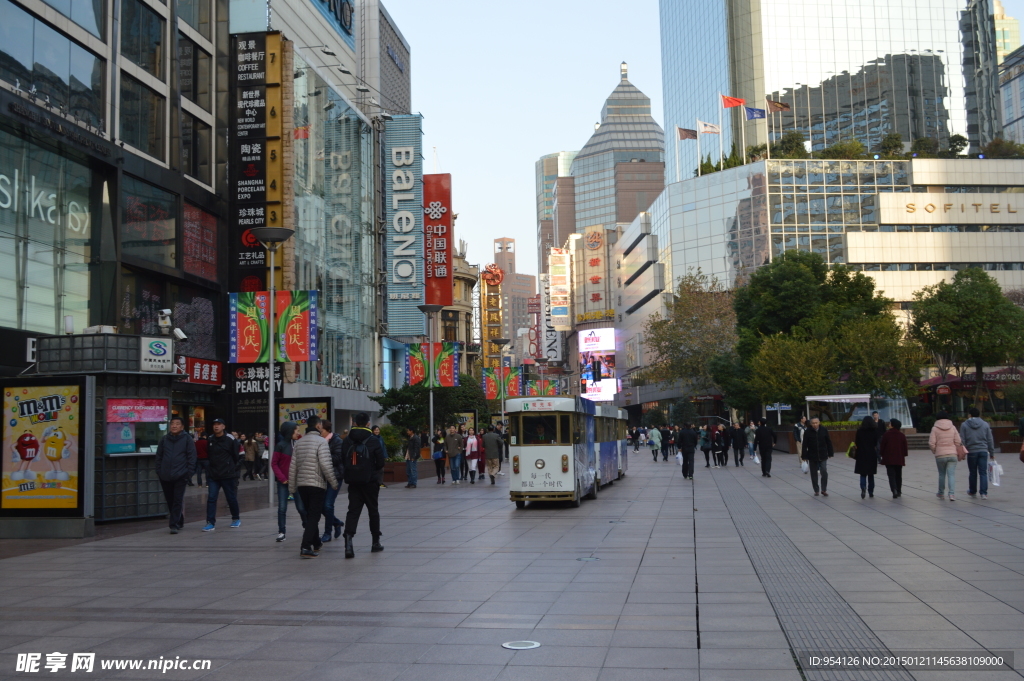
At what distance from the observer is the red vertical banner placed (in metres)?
49.2

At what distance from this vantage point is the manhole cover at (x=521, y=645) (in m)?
7.05

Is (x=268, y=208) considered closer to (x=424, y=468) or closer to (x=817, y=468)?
(x=424, y=468)

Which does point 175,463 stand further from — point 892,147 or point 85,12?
point 892,147

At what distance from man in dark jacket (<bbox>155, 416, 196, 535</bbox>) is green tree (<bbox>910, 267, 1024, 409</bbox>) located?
55.1 meters

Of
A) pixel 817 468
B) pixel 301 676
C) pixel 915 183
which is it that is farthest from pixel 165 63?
pixel 915 183

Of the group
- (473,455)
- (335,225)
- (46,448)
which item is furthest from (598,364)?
(46,448)

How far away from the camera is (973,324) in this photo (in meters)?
59.4

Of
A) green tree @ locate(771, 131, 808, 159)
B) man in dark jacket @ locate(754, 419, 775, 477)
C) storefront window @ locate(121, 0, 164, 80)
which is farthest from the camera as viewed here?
green tree @ locate(771, 131, 808, 159)

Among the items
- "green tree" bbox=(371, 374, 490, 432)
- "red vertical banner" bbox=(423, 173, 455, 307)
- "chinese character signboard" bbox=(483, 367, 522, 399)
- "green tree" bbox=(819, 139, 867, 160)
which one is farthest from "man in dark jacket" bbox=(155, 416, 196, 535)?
"green tree" bbox=(819, 139, 867, 160)

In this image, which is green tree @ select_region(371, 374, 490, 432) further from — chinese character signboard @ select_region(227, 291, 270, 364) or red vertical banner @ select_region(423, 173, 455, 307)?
chinese character signboard @ select_region(227, 291, 270, 364)

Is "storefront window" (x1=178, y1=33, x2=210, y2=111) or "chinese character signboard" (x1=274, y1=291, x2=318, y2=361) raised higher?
"storefront window" (x1=178, y1=33, x2=210, y2=111)

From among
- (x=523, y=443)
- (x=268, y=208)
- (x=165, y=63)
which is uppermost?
(x=165, y=63)

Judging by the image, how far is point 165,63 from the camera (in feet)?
124

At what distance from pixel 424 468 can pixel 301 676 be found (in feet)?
94.3
